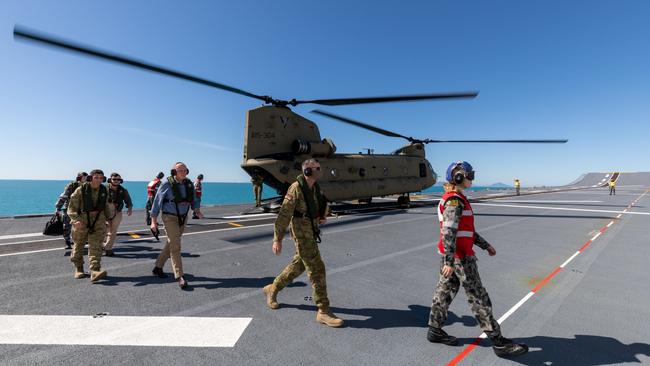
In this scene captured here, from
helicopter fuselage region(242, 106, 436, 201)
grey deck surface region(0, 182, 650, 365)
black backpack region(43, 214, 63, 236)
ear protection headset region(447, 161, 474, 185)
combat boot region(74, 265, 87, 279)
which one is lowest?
grey deck surface region(0, 182, 650, 365)

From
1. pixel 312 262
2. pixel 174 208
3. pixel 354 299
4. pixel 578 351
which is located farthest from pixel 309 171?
pixel 578 351

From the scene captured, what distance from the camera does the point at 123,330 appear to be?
2.99m

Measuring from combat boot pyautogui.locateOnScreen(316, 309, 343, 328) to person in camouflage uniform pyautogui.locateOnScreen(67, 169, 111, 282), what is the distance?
3.72 metres

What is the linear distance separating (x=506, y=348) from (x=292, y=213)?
252cm

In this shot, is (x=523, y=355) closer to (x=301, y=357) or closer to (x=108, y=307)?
(x=301, y=357)

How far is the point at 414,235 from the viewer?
8.42 meters

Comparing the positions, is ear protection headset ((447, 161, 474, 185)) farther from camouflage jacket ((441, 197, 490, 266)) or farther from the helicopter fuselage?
the helicopter fuselage

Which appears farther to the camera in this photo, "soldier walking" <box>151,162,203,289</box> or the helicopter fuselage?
the helicopter fuselage

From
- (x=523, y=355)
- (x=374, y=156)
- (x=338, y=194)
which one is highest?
(x=374, y=156)

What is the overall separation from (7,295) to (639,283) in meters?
9.57

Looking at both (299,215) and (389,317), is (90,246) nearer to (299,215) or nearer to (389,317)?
(299,215)

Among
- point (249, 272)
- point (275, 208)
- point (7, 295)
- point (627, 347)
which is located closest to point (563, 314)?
point (627, 347)

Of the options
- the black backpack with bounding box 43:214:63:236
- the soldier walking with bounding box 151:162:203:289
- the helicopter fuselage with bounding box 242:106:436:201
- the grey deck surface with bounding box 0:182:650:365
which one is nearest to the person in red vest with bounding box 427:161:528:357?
the grey deck surface with bounding box 0:182:650:365

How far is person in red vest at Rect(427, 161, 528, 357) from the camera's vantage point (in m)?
2.67
